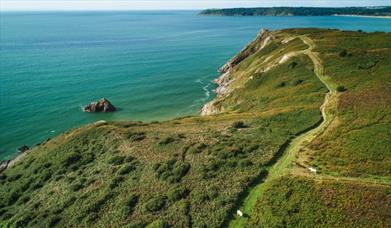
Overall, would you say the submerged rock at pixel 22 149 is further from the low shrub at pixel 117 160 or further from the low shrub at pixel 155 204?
the low shrub at pixel 155 204

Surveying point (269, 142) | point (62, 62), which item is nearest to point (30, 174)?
point (269, 142)

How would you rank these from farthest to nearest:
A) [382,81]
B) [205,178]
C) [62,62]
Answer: [62,62] → [382,81] → [205,178]

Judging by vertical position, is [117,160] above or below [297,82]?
below

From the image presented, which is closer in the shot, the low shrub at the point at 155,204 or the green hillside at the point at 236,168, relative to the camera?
the green hillside at the point at 236,168

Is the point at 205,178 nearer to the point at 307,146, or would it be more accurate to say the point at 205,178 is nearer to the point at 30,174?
the point at 307,146

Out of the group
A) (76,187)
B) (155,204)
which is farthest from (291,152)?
(76,187)

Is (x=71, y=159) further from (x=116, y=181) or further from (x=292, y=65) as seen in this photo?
(x=292, y=65)

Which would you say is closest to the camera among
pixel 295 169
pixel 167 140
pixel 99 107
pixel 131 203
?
pixel 295 169

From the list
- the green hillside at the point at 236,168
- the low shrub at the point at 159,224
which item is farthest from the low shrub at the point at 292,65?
the low shrub at the point at 159,224
